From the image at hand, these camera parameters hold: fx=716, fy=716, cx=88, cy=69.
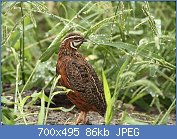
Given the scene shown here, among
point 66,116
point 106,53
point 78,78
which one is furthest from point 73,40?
point 106,53

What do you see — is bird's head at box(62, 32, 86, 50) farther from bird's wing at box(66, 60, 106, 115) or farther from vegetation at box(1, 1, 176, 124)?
vegetation at box(1, 1, 176, 124)

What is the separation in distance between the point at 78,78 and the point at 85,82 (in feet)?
0.13

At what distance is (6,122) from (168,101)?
1.34 metres

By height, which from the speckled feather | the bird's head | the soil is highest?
the bird's head

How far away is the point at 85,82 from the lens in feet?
11.1

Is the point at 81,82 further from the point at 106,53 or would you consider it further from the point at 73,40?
the point at 106,53

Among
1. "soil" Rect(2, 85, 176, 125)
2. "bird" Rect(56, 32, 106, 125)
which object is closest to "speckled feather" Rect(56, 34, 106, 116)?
"bird" Rect(56, 32, 106, 125)

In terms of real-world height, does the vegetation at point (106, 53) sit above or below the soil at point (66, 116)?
above

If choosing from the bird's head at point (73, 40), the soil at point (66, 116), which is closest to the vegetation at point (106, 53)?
the soil at point (66, 116)

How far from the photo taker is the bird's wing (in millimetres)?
3363

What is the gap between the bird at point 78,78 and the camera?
3363mm

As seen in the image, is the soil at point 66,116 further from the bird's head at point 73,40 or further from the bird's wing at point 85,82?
the bird's head at point 73,40

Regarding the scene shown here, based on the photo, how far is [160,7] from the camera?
18.1 ft

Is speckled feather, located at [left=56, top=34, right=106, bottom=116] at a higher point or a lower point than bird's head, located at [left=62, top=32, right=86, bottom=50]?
lower
